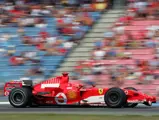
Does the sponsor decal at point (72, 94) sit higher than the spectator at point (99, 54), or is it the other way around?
the spectator at point (99, 54)

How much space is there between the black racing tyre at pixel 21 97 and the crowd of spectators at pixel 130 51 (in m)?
4.25

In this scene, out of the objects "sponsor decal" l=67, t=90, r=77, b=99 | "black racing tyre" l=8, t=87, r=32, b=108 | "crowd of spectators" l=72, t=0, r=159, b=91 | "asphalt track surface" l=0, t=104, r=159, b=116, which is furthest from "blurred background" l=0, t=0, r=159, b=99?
"black racing tyre" l=8, t=87, r=32, b=108

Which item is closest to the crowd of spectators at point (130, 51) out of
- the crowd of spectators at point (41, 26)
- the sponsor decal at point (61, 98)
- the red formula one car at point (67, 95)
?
the crowd of spectators at point (41, 26)

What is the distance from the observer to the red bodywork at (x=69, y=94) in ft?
41.1

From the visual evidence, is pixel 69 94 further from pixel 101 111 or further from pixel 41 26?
pixel 41 26

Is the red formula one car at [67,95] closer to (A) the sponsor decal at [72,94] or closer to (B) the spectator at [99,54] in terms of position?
(A) the sponsor decal at [72,94]

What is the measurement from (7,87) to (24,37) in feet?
19.9

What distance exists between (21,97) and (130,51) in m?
5.65

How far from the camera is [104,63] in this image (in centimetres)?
1741

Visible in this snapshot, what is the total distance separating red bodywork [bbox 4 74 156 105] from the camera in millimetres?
12539

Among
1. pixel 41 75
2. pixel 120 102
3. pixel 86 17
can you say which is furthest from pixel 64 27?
pixel 120 102

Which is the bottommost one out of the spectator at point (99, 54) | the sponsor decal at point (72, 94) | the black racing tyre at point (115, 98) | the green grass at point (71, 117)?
the green grass at point (71, 117)

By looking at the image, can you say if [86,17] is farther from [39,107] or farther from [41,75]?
[39,107]

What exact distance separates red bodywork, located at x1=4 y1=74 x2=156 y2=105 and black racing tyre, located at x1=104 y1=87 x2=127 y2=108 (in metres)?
0.21
